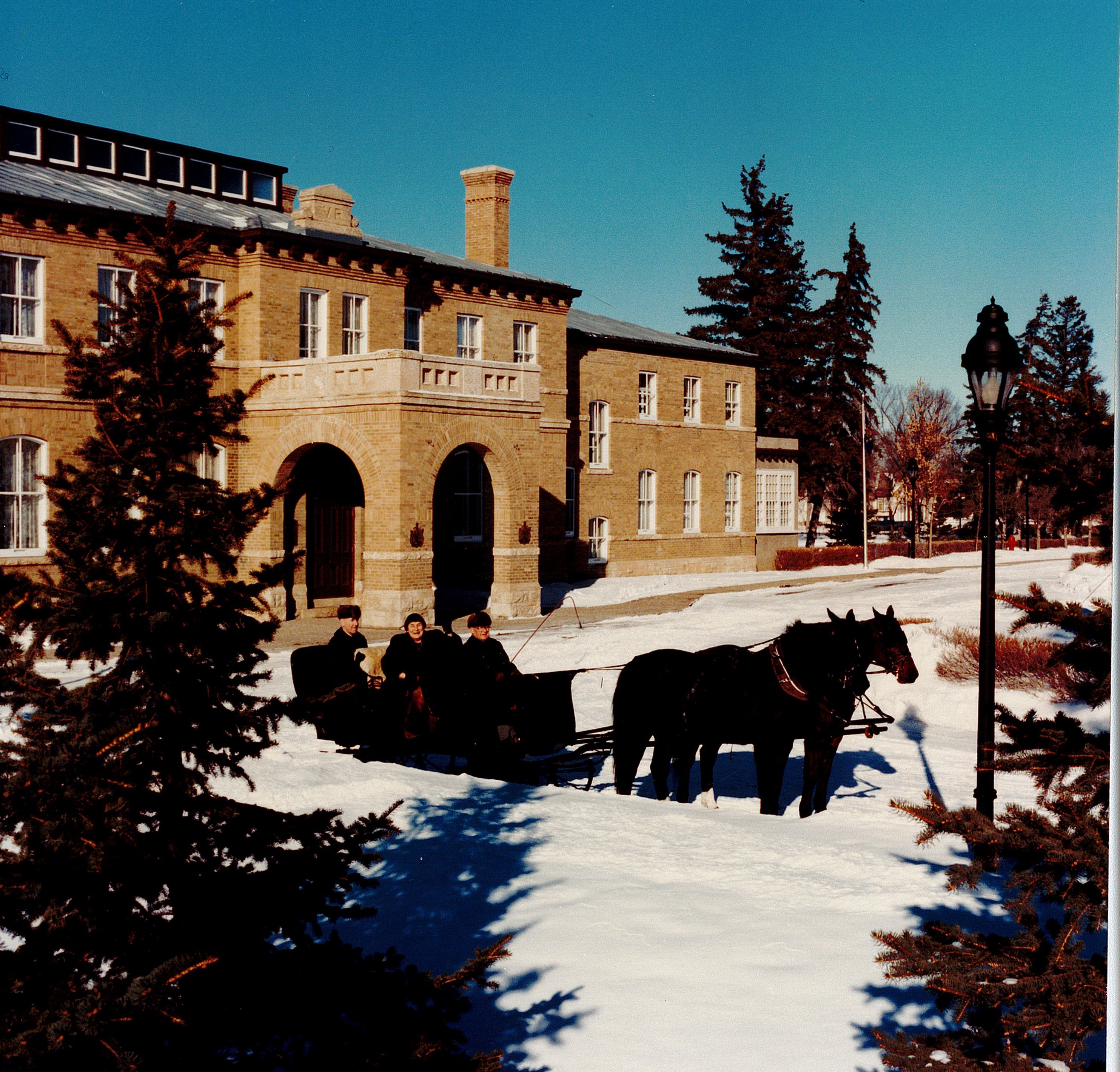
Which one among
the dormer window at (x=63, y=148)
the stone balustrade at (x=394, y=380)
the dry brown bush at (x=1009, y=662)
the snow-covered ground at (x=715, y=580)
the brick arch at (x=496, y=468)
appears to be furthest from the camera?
the snow-covered ground at (x=715, y=580)

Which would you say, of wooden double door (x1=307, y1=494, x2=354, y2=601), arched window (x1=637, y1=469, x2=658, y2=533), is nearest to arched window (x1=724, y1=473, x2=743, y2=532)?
arched window (x1=637, y1=469, x2=658, y2=533)

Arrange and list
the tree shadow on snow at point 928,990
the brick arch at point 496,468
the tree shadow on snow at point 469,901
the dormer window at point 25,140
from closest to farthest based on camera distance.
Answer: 1. the tree shadow on snow at point 928,990
2. the tree shadow on snow at point 469,901
3. the brick arch at point 496,468
4. the dormer window at point 25,140

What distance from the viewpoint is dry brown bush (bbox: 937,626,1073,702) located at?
16562 mm

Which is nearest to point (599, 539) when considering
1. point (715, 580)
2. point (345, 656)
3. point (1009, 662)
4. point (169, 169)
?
point (715, 580)

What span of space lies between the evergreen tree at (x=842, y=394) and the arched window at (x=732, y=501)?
14437mm

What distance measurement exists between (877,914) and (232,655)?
15.0ft

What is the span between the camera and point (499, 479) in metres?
27.0

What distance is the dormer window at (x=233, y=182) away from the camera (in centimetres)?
3512

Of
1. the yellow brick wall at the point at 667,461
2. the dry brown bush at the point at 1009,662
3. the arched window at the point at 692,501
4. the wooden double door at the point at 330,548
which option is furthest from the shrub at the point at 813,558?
the dry brown bush at the point at 1009,662

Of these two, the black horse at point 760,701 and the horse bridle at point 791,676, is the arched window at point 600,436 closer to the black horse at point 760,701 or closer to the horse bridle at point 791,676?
the black horse at point 760,701

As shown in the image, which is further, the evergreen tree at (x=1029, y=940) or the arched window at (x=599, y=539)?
the arched window at (x=599, y=539)

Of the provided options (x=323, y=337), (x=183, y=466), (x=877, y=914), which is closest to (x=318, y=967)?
(x=183, y=466)

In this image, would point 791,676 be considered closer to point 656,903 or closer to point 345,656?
point 656,903

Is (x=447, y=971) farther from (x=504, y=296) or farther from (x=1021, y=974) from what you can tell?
(x=504, y=296)
